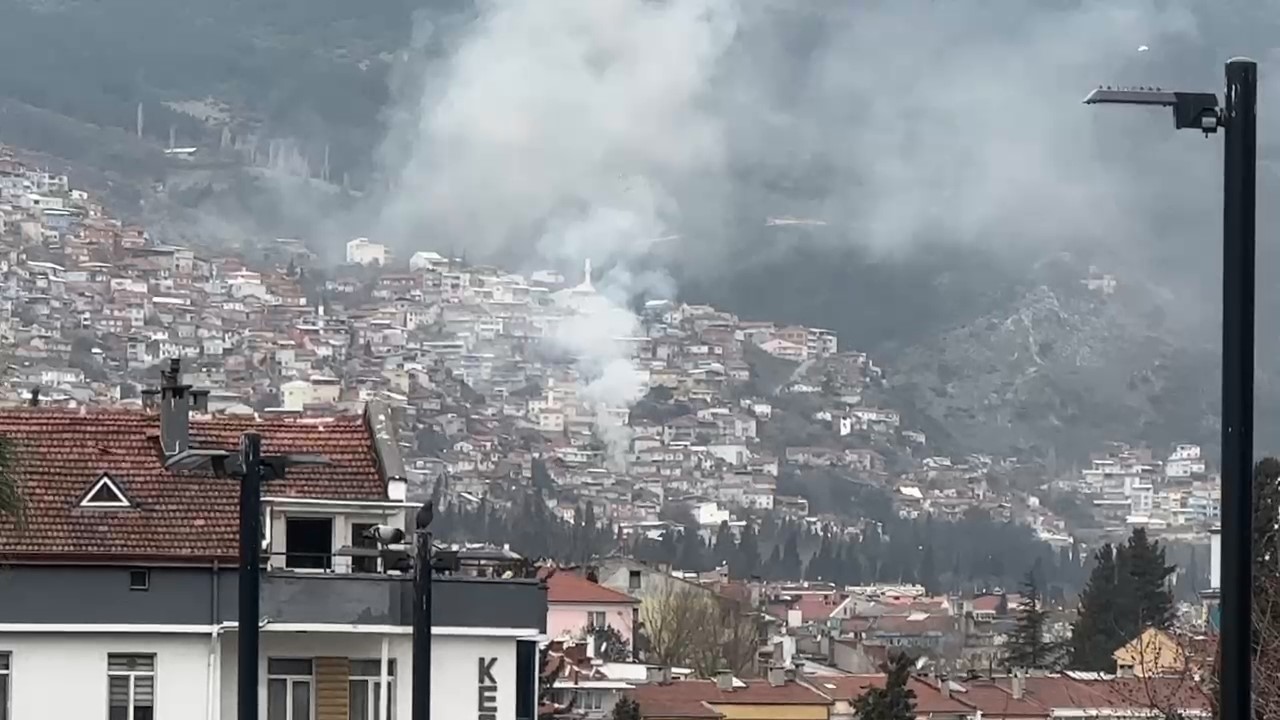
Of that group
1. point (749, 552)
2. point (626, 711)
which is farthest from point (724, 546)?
point (626, 711)

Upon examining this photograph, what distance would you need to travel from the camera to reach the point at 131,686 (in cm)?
2612

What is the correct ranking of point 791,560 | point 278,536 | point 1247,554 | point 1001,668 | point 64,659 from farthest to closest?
point 791,560 < point 1001,668 < point 278,536 < point 64,659 < point 1247,554

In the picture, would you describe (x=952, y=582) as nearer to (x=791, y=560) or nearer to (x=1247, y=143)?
(x=791, y=560)

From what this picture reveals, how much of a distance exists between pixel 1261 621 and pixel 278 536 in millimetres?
12511

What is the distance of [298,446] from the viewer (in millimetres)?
28984

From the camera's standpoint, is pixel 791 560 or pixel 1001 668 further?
pixel 791 560

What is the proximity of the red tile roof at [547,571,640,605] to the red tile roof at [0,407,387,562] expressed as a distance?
191 ft

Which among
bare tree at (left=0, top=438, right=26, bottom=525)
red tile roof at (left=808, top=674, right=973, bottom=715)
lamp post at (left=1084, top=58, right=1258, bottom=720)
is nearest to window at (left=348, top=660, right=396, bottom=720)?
bare tree at (left=0, top=438, right=26, bottom=525)

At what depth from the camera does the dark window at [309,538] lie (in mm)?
27719

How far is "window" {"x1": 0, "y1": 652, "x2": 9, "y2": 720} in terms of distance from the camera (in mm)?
25656

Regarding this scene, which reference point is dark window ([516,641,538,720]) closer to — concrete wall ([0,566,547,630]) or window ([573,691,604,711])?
concrete wall ([0,566,547,630])

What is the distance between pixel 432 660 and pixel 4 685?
4.40m

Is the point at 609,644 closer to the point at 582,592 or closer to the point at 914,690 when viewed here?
the point at 582,592

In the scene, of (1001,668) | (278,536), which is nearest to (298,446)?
(278,536)
